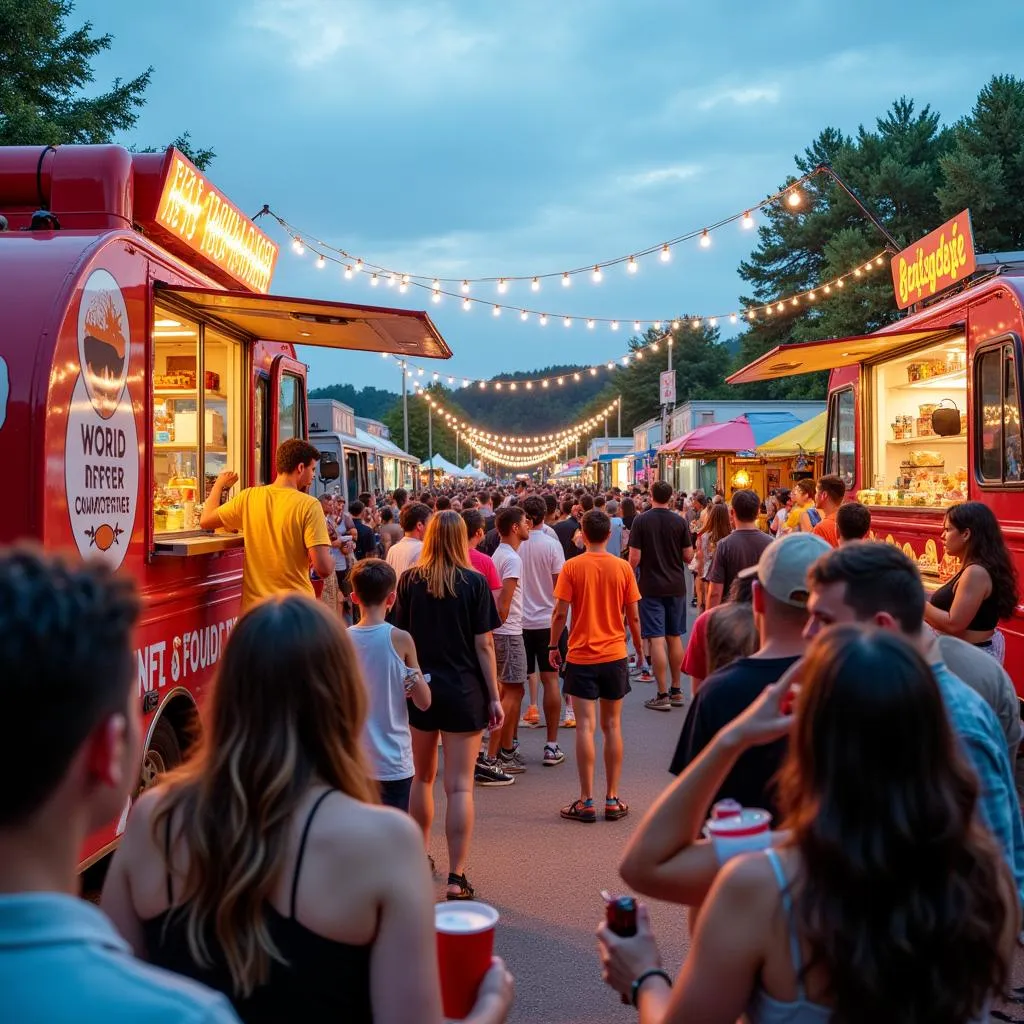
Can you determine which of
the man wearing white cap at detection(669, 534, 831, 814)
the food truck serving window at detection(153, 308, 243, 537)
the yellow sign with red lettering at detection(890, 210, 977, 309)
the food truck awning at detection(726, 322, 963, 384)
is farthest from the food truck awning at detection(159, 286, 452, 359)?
the yellow sign with red lettering at detection(890, 210, 977, 309)

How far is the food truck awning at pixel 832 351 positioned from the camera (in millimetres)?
8812

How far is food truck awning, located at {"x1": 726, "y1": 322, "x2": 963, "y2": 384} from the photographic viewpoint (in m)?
8.81

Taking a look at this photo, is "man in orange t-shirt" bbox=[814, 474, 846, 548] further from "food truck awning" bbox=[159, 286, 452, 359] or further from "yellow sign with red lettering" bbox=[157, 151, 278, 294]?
"yellow sign with red lettering" bbox=[157, 151, 278, 294]

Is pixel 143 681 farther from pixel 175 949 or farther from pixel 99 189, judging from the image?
pixel 175 949

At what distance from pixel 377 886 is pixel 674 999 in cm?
59

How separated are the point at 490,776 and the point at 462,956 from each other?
598cm

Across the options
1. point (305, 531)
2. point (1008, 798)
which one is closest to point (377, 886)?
point (1008, 798)

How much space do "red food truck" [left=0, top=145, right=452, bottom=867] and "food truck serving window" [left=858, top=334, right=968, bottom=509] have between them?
5111 millimetres

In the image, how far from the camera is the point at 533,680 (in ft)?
34.5

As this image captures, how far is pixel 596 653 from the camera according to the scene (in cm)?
707

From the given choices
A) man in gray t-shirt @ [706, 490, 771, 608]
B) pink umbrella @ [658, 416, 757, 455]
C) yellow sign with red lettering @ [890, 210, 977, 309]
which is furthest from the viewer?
pink umbrella @ [658, 416, 757, 455]

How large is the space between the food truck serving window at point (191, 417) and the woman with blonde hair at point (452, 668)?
2.03 m

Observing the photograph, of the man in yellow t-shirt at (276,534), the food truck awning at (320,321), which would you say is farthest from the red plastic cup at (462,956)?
the man in yellow t-shirt at (276,534)

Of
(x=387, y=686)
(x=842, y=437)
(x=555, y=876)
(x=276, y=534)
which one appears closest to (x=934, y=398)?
(x=842, y=437)
